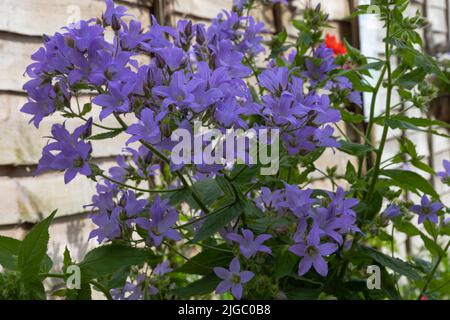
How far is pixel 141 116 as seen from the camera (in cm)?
73

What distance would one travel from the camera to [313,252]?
81cm

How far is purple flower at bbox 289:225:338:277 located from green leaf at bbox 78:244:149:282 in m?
0.19

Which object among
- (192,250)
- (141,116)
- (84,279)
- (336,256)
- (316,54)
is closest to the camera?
(141,116)

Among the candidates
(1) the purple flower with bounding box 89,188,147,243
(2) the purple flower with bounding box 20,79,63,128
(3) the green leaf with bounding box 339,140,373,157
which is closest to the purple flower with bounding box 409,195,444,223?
(3) the green leaf with bounding box 339,140,373,157

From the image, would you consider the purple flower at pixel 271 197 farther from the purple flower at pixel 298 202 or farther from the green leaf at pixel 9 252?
the green leaf at pixel 9 252

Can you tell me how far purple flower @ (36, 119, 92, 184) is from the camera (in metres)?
0.79

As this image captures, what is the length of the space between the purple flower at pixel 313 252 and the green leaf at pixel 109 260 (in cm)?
19

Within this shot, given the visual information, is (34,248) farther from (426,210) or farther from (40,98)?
(426,210)

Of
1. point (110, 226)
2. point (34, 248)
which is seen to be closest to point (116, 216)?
point (110, 226)

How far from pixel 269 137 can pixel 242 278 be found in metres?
0.18

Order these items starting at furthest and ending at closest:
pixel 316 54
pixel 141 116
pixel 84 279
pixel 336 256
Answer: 1. pixel 316 54
2. pixel 336 256
3. pixel 84 279
4. pixel 141 116

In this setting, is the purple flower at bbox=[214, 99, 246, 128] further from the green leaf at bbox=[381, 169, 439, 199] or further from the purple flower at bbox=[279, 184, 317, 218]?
the green leaf at bbox=[381, 169, 439, 199]
